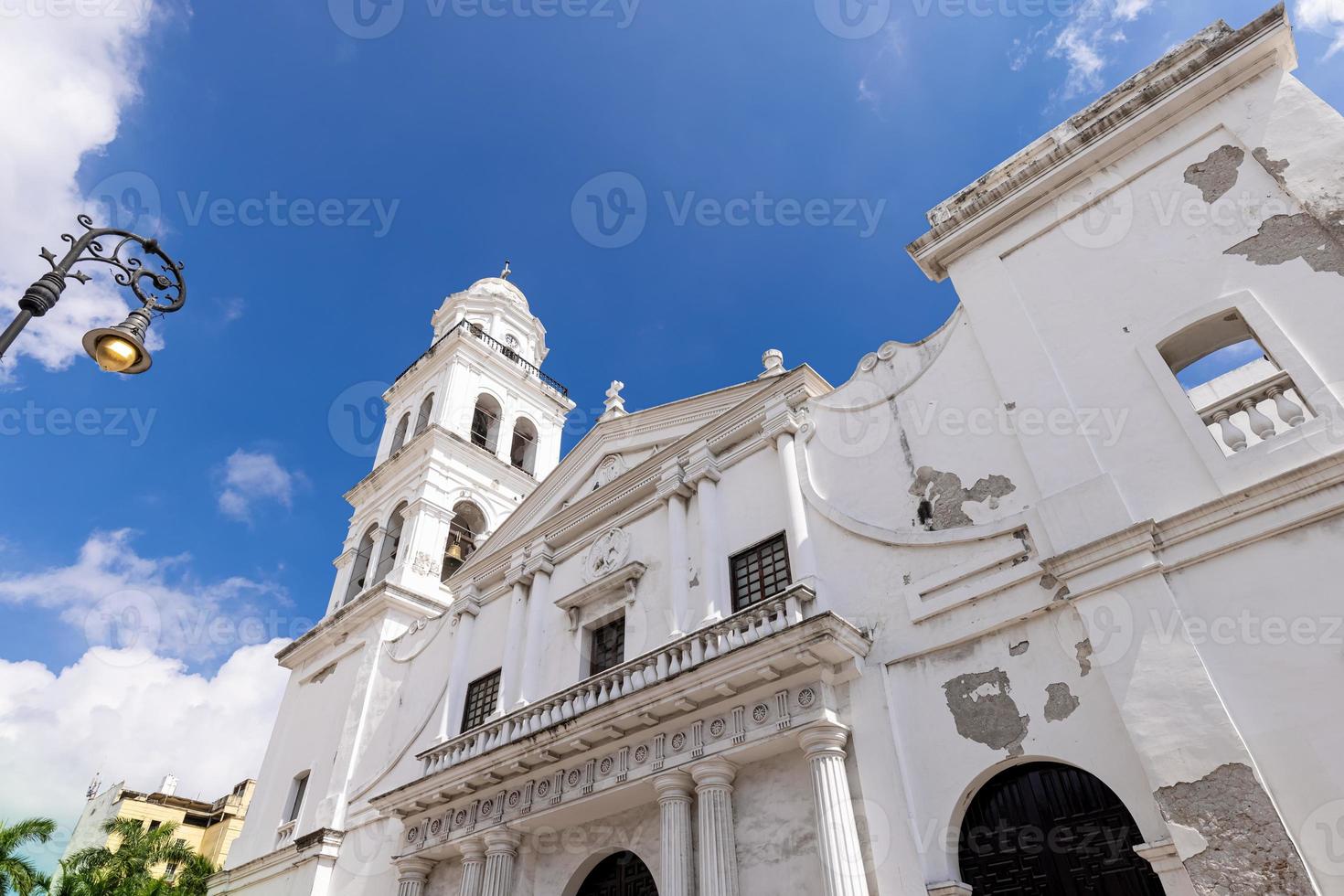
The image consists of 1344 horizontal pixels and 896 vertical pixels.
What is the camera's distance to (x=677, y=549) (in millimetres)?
12203

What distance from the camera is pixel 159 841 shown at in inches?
984

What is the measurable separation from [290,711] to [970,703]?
654 inches

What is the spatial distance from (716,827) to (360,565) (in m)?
15.0

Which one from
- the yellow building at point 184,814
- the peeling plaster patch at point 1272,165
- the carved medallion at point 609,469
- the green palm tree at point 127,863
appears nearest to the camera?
the peeling plaster patch at point 1272,165

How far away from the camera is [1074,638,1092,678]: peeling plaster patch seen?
7473mm

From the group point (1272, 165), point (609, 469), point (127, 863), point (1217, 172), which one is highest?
point (609, 469)

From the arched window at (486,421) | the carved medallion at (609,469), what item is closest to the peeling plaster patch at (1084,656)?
the carved medallion at (609,469)

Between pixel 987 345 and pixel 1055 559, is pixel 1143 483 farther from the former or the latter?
pixel 987 345

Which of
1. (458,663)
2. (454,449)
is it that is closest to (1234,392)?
(458,663)

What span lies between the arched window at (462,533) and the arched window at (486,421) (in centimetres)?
230

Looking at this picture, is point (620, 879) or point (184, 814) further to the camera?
point (184, 814)

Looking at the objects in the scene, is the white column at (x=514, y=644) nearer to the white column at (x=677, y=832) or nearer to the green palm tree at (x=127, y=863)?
the white column at (x=677, y=832)

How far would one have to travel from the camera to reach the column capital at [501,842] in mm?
11445

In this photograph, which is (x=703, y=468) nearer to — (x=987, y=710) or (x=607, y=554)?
(x=607, y=554)
